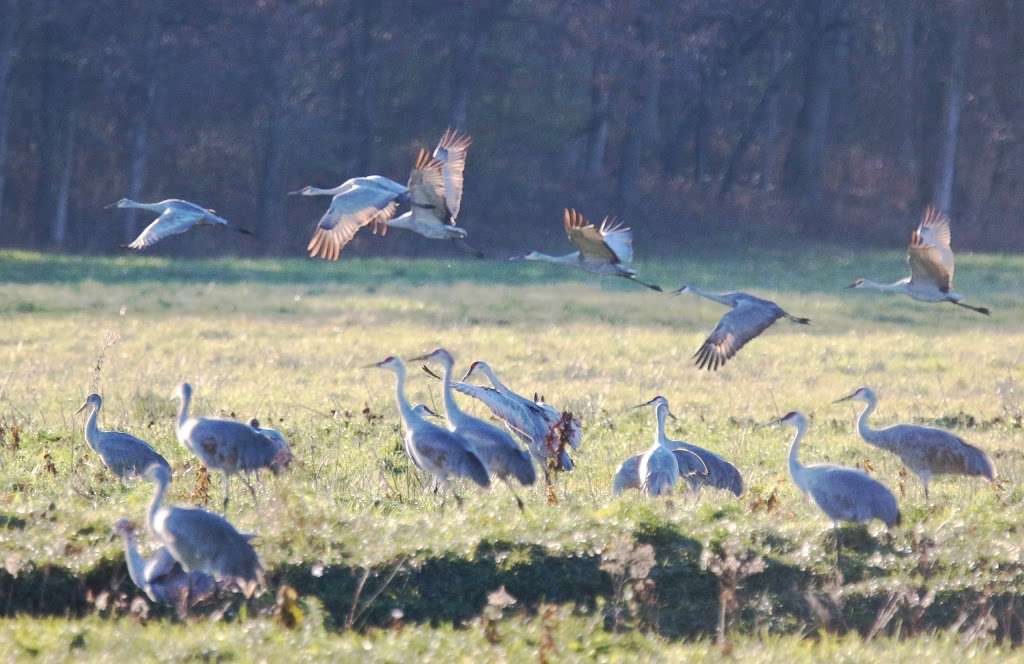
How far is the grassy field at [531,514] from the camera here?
7301 millimetres

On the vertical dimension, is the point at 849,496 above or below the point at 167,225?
below

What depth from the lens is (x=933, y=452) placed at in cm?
1062

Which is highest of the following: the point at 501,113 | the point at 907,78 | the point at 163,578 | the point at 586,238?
the point at 907,78

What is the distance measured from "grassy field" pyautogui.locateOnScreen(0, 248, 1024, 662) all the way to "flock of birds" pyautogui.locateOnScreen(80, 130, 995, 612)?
18 cm

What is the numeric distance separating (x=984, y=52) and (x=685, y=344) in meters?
32.8

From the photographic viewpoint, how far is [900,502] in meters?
10.0

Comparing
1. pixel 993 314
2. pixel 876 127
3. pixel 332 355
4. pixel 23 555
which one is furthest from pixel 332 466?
pixel 876 127

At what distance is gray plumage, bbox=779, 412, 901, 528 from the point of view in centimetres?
911

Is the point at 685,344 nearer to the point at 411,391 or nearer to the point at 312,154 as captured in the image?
the point at 411,391

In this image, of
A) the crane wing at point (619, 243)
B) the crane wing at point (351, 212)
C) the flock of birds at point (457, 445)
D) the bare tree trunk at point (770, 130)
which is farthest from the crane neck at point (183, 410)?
the bare tree trunk at point (770, 130)

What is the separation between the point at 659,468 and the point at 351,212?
3952 mm

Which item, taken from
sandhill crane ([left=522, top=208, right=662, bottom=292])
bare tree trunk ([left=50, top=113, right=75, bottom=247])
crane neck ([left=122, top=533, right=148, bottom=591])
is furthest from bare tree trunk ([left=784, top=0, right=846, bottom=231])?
crane neck ([left=122, top=533, right=148, bottom=591])

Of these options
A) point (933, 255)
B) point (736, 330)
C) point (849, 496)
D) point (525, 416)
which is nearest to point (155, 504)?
point (525, 416)

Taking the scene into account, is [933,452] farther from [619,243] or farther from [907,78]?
[907,78]
